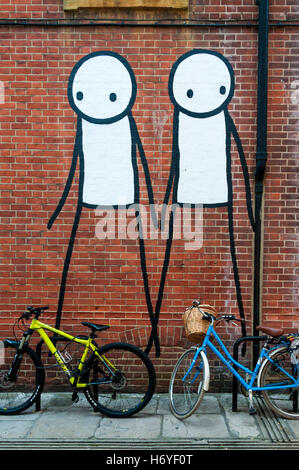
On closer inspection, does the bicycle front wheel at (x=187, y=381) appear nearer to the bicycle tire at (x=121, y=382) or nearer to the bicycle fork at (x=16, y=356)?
the bicycle tire at (x=121, y=382)

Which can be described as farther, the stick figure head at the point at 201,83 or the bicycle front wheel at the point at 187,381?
the stick figure head at the point at 201,83

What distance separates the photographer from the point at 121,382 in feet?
15.3

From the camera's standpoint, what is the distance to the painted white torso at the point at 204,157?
522 centimetres

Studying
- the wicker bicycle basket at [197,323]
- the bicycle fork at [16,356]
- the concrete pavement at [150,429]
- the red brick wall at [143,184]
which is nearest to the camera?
the concrete pavement at [150,429]

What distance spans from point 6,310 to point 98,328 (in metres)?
1.33

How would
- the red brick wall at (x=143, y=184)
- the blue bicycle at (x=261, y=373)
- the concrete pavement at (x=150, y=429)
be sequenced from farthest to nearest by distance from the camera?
the red brick wall at (x=143, y=184) < the blue bicycle at (x=261, y=373) < the concrete pavement at (x=150, y=429)

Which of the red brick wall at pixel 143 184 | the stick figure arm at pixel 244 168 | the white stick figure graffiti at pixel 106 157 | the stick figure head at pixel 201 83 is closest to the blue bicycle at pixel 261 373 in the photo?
the red brick wall at pixel 143 184

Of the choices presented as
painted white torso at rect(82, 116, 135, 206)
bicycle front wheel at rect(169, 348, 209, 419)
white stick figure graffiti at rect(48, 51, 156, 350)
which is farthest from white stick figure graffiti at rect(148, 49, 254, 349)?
bicycle front wheel at rect(169, 348, 209, 419)

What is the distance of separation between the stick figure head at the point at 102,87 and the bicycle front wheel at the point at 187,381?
281 cm

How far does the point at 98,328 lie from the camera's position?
4.59 metres

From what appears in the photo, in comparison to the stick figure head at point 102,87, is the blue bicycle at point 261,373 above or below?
below

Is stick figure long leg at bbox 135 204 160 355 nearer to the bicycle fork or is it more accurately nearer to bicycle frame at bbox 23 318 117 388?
bicycle frame at bbox 23 318 117 388

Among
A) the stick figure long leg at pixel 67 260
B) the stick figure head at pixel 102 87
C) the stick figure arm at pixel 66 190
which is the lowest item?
the stick figure long leg at pixel 67 260

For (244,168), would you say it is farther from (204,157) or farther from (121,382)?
(121,382)
